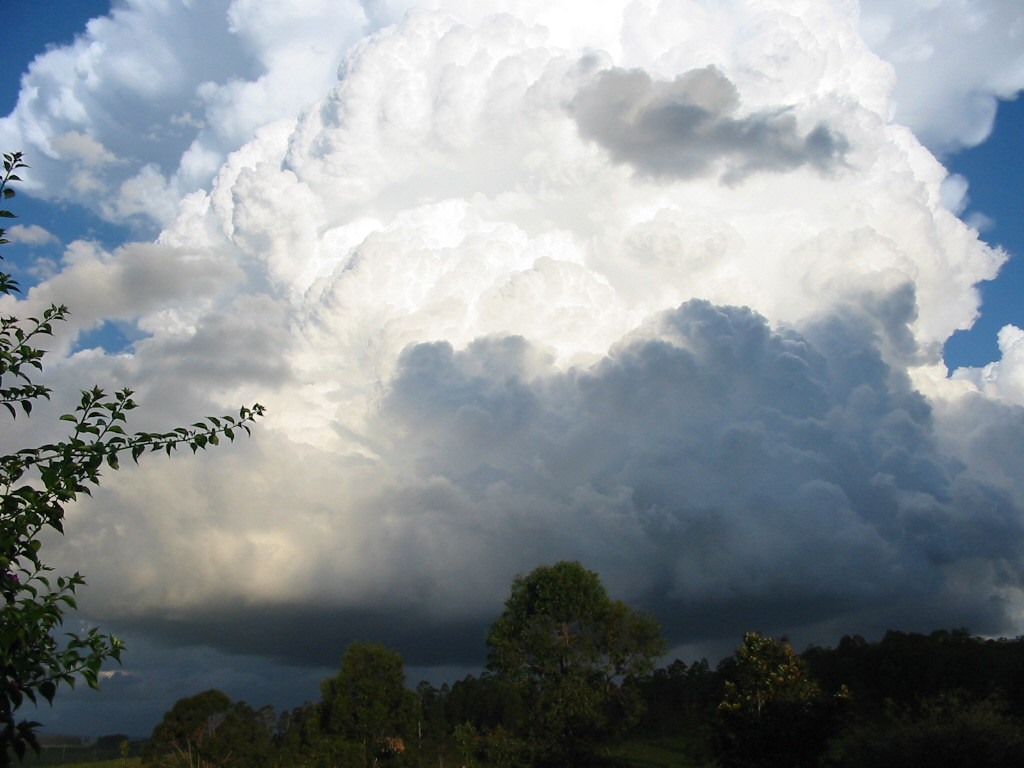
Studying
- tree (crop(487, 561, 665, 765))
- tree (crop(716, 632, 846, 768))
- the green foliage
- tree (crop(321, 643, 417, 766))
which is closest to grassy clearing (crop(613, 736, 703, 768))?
tree (crop(321, 643, 417, 766))

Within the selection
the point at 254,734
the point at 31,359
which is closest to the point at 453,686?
the point at 254,734

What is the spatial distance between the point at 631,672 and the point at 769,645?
601 inches

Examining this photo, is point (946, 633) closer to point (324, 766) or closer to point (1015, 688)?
point (1015, 688)

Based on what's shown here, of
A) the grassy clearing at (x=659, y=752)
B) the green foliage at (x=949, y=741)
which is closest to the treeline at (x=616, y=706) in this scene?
the green foliage at (x=949, y=741)

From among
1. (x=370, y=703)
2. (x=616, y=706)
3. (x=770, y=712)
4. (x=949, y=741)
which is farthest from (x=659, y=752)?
(x=949, y=741)

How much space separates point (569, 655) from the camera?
185ft

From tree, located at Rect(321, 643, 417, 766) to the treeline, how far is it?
0.14m

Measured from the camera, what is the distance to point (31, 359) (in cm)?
910

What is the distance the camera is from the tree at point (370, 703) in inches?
3241

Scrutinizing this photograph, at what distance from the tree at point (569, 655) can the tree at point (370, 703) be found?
3126 centimetres

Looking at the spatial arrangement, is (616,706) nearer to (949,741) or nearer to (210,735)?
(949,741)

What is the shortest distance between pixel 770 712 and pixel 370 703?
53869 millimetres

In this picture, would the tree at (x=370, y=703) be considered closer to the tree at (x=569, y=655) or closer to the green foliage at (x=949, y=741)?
the tree at (x=569, y=655)

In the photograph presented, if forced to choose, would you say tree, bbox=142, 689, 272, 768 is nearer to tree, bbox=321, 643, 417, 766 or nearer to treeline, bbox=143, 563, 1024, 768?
treeline, bbox=143, 563, 1024, 768
